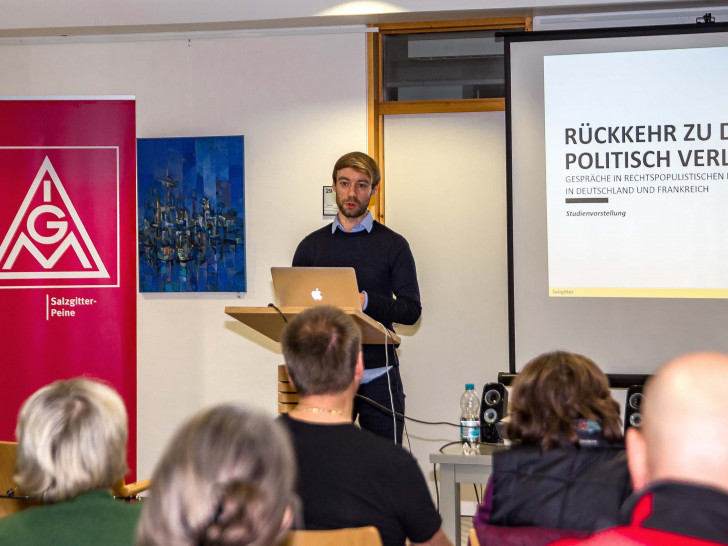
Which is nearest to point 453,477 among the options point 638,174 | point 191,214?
point 638,174

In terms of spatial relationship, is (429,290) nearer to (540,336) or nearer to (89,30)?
(540,336)

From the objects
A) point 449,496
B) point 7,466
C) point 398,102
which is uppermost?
point 398,102

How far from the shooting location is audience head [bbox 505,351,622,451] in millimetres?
2039

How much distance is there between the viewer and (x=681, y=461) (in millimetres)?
1038

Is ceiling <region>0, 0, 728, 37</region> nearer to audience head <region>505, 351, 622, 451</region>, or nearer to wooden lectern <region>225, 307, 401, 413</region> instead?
wooden lectern <region>225, 307, 401, 413</region>

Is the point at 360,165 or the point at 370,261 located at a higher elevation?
the point at 360,165

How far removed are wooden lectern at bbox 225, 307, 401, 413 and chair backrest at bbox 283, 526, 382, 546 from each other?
5.05 ft

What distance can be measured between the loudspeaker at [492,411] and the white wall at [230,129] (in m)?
2.23

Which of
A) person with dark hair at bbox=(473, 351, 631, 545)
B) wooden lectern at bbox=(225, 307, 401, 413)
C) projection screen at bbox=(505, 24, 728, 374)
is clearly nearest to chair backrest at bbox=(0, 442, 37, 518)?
wooden lectern at bbox=(225, 307, 401, 413)

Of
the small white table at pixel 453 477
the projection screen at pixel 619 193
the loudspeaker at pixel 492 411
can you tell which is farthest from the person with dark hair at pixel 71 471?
the projection screen at pixel 619 193

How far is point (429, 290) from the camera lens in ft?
18.0

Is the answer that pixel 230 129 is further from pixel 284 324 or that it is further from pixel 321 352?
pixel 321 352

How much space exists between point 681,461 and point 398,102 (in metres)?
4.62

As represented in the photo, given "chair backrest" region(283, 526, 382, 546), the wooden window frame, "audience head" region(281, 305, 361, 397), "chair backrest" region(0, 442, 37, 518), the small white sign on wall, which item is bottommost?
"chair backrest" region(0, 442, 37, 518)
